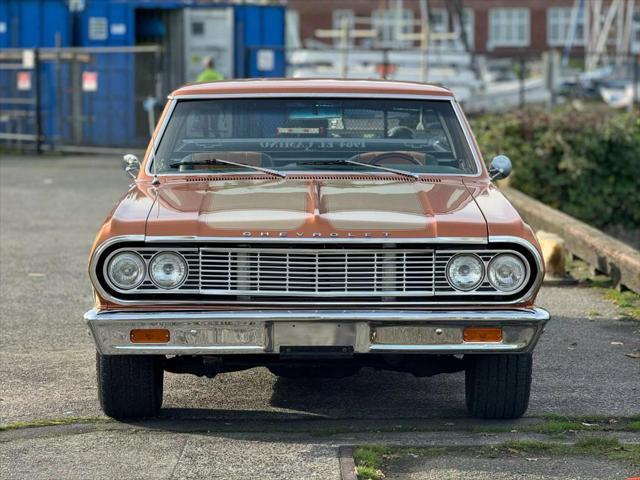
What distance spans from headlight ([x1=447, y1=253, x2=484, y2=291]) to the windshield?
1.24 metres

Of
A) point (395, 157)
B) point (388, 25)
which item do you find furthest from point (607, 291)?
point (388, 25)

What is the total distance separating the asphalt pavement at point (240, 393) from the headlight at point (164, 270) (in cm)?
73

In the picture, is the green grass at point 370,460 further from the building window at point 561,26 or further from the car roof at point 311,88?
the building window at point 561,26

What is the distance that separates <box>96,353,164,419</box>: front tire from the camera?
6.25 metres

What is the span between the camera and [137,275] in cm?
598

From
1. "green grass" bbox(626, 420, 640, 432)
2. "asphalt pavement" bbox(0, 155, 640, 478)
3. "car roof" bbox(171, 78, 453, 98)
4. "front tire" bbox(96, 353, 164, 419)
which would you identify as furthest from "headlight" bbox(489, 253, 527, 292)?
"car roof" bbox(171, 78, 453, 98)

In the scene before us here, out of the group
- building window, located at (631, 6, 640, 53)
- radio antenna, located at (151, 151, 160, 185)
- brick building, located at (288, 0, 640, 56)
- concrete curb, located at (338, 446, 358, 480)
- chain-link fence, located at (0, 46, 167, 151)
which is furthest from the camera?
brick building, located at (288, 0, 640, 56)

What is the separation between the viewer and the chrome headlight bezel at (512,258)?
602cm

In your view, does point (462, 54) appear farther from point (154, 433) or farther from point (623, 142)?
point (154, 433)

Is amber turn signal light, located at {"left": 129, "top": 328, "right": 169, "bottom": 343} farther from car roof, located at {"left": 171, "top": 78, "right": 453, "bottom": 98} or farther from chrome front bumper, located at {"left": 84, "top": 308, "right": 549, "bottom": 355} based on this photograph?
car roof, located at {"left": 171, "top": 78, "right": 453, "bottom": 98}

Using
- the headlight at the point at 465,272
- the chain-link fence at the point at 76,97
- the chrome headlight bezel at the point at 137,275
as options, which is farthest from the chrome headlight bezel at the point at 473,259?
the chain-link fence at the point at 76,97

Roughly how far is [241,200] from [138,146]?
66.1ft

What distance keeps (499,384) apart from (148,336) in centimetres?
168

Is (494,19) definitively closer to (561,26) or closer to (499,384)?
(561,26)
